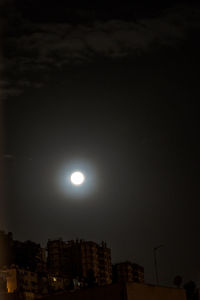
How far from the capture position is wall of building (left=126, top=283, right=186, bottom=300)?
87.3 ft

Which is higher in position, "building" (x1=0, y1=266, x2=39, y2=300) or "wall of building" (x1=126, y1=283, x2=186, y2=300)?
"building" (x1=0, y1=266, x2=39, y2=300)

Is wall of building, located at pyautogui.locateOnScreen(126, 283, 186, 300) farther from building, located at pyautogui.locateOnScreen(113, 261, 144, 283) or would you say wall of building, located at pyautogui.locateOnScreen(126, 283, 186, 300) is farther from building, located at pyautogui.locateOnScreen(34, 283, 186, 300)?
building, located at pyautogui.locateOnScreen(113, 261, 144, 283)

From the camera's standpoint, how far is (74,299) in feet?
92.7

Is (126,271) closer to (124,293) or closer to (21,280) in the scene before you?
(21,280)

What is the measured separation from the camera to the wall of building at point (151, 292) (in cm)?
2661

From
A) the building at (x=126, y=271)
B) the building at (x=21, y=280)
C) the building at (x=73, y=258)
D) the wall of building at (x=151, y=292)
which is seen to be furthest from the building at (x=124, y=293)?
the building at (x=126, y=271)

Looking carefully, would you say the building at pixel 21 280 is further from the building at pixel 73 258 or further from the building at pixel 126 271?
the building at pixel 126 271

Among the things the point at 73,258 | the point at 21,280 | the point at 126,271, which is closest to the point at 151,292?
the point at 21,280

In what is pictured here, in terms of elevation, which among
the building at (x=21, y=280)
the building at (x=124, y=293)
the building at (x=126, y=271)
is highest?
the building at (x=126, y=271)

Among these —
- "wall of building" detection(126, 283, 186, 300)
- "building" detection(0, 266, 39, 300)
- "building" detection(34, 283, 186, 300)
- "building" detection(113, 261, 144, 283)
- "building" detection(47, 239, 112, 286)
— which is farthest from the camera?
"building" detection(113, 261, 144, 283)

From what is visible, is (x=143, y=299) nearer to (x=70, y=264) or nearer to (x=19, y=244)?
(x=19, y=244)

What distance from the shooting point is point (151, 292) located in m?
28.0

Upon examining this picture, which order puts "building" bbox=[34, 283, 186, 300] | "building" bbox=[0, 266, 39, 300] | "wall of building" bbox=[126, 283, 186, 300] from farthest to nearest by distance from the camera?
1. "building" bbox=[0, 266, 39, 300]
2. "wall of building" bbox=[126, 283, 186, 300]
3. "building" bbox=[34, 283, 186, 300]

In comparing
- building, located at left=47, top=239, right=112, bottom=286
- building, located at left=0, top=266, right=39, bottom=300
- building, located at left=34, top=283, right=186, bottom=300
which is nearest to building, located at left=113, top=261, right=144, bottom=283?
building, located at left=47, top=239, right=112, bottom=286
